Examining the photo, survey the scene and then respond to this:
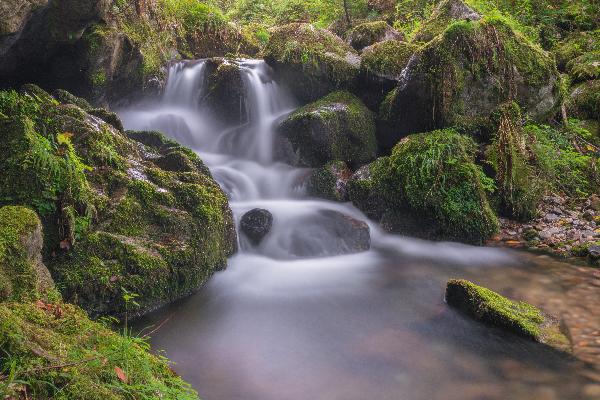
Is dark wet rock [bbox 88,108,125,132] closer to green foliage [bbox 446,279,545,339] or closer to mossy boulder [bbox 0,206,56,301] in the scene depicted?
mossy boulder [bbox 0,206,56,301]

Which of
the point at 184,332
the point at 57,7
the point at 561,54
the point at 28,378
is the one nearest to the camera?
the point at 28,378

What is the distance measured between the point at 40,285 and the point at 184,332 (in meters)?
1.49

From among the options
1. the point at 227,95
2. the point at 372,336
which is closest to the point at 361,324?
the point at 372,336

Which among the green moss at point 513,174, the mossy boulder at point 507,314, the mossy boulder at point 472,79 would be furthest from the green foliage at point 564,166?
the mossy boulder at point 507,314

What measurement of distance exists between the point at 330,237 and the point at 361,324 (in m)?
2.11

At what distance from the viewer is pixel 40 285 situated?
9.73 ft

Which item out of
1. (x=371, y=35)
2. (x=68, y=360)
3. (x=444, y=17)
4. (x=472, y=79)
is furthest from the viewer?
(x=371, y=35)

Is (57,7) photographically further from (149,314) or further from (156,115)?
(149,314)

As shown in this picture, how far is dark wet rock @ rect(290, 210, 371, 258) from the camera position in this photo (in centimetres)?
620

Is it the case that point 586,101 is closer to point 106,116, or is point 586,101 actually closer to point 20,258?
point 106,116

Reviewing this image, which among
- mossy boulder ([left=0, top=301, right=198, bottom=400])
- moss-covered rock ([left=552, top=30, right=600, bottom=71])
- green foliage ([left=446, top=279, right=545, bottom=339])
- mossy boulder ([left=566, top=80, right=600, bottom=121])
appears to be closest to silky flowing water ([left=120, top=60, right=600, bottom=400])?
green foliage ([left=446, top=279, right=545, bottom=339])

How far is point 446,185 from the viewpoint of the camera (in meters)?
6.66

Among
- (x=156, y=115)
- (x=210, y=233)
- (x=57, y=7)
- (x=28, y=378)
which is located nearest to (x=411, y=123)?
(x=210, y=233)

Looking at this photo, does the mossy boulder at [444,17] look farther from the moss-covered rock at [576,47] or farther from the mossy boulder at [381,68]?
the moss-covered rock at [576,47]
